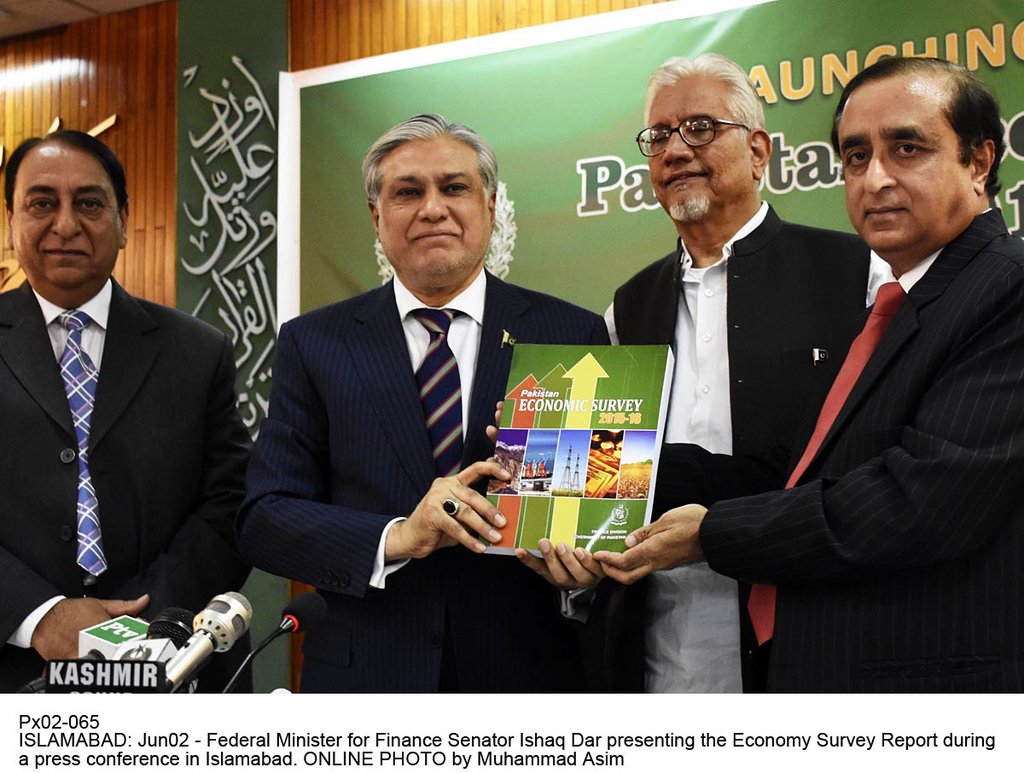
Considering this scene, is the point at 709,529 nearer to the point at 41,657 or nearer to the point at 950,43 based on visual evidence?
the point at 41,657

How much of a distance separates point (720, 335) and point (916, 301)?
552 millimetres

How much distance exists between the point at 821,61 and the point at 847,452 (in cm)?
239

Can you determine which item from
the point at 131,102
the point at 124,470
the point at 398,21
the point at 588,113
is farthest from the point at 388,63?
the point at 124,470

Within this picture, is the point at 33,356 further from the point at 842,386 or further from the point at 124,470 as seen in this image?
the point at 842,386

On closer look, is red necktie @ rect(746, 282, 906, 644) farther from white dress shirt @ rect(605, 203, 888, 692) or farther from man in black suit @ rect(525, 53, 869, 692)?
white dress shirt @ rect(605, 203, 888, 692)

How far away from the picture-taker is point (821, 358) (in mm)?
2215

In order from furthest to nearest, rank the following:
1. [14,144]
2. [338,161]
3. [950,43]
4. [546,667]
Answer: [14,144] < [338,161] < [950,43] < [546,667]

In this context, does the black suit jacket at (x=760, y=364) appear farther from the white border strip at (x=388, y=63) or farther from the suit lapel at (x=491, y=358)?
the white border strip at (x=388, y=63)

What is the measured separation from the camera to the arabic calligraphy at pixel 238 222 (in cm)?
489

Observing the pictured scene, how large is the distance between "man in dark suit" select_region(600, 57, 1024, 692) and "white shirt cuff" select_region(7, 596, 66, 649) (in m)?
1.29

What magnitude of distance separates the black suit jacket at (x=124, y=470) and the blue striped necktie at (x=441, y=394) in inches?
28.6

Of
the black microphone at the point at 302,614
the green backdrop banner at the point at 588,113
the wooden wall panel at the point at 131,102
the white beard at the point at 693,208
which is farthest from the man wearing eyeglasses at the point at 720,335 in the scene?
the wooden wall panel at the point at 131,102

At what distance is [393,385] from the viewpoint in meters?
2.21
